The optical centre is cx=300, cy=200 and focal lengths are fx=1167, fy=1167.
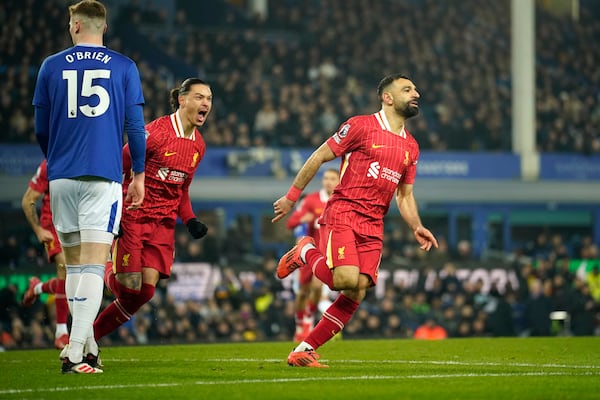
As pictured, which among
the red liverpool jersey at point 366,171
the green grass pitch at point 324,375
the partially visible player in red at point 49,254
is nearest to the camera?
the green grass pitch at point 324,375

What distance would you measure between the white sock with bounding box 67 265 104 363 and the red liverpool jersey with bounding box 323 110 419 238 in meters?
2.44

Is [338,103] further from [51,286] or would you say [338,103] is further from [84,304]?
[84,304]

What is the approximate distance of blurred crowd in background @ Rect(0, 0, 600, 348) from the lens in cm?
2447

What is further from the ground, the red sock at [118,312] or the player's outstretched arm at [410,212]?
the player's outstretched arm at [410,212]

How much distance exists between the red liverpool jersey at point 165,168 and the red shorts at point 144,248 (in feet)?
0.35

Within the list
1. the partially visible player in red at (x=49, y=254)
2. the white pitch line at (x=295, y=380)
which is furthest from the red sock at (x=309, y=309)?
the white pitch line at (x=295, y=380)

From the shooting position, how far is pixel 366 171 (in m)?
10.2

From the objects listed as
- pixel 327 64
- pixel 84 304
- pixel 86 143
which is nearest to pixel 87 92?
pixel 86 143

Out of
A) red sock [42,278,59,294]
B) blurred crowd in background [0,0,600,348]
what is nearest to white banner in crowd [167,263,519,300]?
blurred crowd in background [0,0,600,348]

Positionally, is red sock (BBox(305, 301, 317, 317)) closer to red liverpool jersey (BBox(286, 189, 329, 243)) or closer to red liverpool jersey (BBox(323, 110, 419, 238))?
red liverpool jersey (BBox(286, 189, 329, 243))

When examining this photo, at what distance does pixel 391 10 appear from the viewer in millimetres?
39344

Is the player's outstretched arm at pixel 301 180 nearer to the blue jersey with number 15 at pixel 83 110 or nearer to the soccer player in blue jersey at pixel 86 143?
the soccer player in blue jersey at pixel 86 143

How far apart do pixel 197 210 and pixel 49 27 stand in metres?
6.04

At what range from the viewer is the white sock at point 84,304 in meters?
8.47
